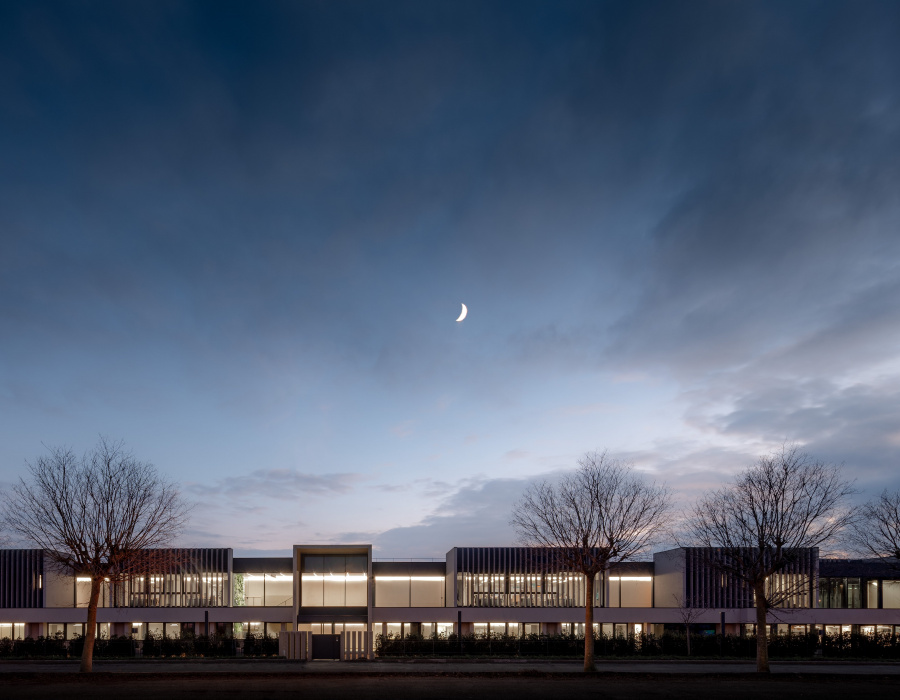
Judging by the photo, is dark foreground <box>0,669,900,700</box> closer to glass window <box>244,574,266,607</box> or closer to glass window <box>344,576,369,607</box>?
glass window <box>344,576,369,607</box>

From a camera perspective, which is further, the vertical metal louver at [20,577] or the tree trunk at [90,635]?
the vertical metal louver at [20,577]

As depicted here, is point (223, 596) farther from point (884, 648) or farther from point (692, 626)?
point (884, 648)

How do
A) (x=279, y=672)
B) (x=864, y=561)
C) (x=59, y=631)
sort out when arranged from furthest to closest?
(x=864, y=561)
(x=59, y=631)
(x=279, y=672)

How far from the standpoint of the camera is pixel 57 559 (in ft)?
110

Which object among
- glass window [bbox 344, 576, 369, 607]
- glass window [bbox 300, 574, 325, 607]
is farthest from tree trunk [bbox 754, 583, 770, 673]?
glass window [bbox 300, 574, 325, 607]

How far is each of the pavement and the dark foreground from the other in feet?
2.34

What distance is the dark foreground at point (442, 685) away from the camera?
26438mm

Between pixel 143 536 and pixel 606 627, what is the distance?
1283 inches

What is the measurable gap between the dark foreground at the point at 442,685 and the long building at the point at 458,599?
58.1ft

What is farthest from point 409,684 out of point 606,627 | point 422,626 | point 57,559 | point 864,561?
point 864,561

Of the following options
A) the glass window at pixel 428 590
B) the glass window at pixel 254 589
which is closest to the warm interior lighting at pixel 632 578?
the glass window at pixel 428 590

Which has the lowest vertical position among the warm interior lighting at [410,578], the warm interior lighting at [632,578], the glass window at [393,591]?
the glass window at [393,591]

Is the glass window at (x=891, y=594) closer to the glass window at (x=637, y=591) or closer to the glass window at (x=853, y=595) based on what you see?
the glass window at (x=853, y=595)

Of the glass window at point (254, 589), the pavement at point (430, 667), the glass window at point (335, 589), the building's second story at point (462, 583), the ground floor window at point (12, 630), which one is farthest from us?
the glass window at point (254, 589)
